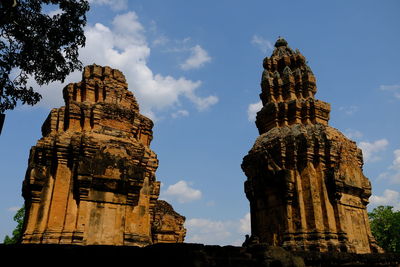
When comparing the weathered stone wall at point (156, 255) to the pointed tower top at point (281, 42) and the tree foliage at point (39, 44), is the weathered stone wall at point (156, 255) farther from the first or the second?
the pointed tower top at point (281, 42)

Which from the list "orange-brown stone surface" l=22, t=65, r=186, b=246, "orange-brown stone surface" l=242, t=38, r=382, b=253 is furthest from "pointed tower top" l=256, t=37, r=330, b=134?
"orange-brown stone surface" l=22, t=65, r=186, b=246

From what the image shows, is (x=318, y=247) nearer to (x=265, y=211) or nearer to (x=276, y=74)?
(x=265, y=211)

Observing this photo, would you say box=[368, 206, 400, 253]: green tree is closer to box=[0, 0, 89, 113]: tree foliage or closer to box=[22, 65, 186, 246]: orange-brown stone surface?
box=[22, 65, 186, 246]: orange-brown stone surface

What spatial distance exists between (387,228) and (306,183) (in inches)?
1117

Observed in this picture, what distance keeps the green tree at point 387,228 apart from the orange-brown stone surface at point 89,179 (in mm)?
31087

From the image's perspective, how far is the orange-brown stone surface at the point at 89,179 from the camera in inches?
445

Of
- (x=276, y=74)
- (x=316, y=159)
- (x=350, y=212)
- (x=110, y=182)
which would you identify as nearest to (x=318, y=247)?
(x=350, y=212)

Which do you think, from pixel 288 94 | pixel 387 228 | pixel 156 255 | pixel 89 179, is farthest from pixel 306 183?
pixel 387 228

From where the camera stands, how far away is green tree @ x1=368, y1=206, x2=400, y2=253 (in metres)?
35.8

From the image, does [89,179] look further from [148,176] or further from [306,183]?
[306,183]

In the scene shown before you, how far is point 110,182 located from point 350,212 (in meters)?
9.09

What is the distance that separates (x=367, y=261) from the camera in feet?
31.6

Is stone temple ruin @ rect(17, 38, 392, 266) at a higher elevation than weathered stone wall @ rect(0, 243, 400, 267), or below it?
higher

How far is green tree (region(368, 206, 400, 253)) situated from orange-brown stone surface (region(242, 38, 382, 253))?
25.6m
